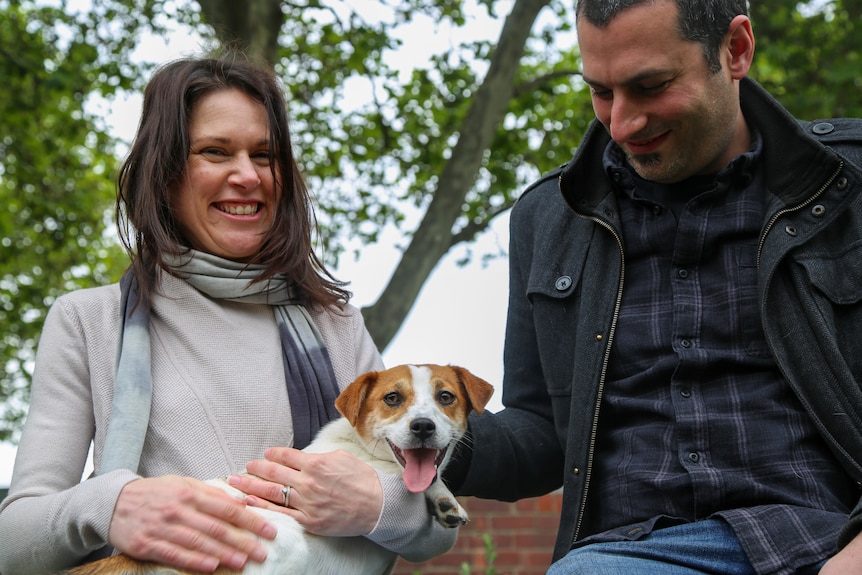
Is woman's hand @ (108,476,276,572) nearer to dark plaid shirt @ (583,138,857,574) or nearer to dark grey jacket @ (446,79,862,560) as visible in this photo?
dark grey jacket @ (446,79,862,560)

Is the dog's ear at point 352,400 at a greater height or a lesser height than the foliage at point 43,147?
lesser

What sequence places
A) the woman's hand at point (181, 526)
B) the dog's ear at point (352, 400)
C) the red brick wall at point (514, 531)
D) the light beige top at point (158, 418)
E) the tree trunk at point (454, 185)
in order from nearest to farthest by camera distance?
1. the woman's hand at point (181, 526)
2. the light beige top at point (158, 418)
3. the dog's ear at point (352, 400)
4. the tree trunk at point (454, 185)
5. the red brick wall at point (514, 531)

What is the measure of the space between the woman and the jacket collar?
2.88 ft

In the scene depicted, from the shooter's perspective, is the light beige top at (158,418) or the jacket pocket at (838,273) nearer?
the light beige top at (158,418)

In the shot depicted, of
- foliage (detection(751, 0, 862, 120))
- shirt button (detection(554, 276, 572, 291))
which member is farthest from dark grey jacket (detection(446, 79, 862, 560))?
foliage (detection(751, 0, 862, 120))

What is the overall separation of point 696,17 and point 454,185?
4421 millimetres

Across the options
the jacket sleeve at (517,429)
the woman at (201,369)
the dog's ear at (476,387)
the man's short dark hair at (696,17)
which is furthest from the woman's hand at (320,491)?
the man's short dark hair at (696,17)

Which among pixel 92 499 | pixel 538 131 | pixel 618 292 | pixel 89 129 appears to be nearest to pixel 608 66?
pixel 618 292

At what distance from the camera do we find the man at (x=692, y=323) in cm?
248

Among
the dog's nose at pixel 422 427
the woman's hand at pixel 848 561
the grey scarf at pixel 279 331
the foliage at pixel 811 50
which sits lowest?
the woman's hand at pixel 848 561

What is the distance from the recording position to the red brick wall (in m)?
8.34

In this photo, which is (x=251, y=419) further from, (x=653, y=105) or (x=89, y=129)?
(x=89, y=129)

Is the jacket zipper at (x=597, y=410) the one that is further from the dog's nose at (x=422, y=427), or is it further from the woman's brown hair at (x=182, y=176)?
the woman's brown hair at (x=182, y=176)

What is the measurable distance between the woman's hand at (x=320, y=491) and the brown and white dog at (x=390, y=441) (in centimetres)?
Result: 4
